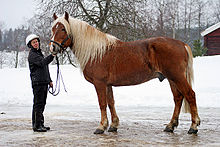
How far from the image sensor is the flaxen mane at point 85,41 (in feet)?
18.8

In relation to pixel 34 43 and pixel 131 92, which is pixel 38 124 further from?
pixel 131 92

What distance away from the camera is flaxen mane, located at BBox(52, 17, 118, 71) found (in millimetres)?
5727

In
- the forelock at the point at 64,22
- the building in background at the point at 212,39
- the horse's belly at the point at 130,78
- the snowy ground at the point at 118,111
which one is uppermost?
the building in background at the point at 212,39

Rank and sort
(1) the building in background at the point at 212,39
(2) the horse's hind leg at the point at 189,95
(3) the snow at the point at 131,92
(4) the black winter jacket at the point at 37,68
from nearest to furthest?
(2) the horse's hind leg at the point at 189,95 < (4) the black winter jacket at the point at 37,68 < (3) the snow at the point at 131,92 < (1) the building in background at the point at 212,39

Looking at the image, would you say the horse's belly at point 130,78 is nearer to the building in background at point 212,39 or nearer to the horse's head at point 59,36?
the horse's head at point 59,36

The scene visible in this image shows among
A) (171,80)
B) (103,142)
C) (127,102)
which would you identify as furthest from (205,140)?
(127,102)

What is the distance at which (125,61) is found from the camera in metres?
5.63

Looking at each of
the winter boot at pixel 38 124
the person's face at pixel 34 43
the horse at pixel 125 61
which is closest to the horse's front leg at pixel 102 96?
the horse at pixel 125 61

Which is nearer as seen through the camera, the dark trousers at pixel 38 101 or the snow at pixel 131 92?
the dark trousers at pixel 38 101

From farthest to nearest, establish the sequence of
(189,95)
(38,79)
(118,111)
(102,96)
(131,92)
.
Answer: (131,92)
(118,111)
(38,79)
(102,96)
(189,95)

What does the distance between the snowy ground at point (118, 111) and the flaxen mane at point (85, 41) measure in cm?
154

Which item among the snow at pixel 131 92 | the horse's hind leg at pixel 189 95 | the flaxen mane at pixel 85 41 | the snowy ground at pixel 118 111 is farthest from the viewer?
the snow at pixel 131 92

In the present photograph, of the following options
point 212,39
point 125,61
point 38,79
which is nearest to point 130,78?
point 125,61

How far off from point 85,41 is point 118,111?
13.8ft
